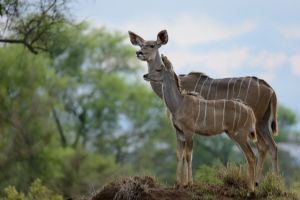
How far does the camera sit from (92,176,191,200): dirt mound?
8758 millimetres

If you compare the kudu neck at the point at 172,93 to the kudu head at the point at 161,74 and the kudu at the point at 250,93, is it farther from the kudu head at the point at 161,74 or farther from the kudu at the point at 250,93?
the kudu at the point at 250,93

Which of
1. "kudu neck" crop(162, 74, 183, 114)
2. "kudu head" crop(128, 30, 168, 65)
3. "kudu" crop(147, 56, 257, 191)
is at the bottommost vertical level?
"kudu" crop(147, 56, 257, 191)

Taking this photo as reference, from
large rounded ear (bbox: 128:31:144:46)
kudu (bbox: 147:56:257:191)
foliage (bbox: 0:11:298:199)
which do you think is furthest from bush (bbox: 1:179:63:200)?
foliage (bbox: 0:11:298:199)

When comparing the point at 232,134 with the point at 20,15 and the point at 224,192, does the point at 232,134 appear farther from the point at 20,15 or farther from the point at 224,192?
the point at 20,15

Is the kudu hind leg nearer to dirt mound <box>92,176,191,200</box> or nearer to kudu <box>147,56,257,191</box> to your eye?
kudu <box>147,56,257,191</box>

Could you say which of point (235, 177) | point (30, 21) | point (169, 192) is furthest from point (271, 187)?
point (30, 21)

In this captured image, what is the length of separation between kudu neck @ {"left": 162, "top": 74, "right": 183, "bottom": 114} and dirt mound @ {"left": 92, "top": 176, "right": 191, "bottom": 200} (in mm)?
856

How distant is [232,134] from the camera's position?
8961 millimetres

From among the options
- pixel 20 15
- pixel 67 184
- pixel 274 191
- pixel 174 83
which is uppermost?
pixel 20 15

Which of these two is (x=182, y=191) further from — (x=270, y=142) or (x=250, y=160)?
(x=270, y=142)

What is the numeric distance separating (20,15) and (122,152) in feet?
75.7

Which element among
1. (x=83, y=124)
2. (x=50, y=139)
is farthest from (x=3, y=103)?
A: (x=83, y=124)

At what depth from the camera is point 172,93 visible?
9148 mm

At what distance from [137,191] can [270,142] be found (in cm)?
240
